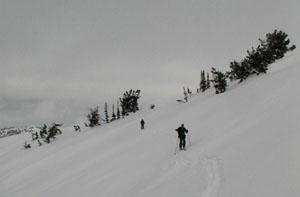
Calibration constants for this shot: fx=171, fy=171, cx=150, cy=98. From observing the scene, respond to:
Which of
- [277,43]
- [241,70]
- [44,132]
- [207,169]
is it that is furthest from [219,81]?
[44,132]

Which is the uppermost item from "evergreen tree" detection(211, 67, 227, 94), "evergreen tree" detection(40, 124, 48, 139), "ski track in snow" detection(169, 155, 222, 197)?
"evergreen tree" detection(211, 67, 227, 94)

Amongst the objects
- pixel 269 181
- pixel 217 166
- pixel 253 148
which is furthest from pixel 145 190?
pixel 253 148

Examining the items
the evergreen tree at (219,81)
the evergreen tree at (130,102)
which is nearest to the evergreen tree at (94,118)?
the evergreen tree at (130,102)

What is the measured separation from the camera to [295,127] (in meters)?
7.43

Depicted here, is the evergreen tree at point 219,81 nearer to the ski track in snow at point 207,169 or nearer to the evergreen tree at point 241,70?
the evergreen tree at point 241,70

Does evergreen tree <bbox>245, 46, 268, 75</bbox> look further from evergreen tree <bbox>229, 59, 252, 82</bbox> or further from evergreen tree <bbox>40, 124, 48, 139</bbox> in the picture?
evergreen tree <bbox>40, 124, 48, 139</bbox>

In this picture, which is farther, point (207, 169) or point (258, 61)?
point (258, 61)

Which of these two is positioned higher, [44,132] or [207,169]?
[207,169]

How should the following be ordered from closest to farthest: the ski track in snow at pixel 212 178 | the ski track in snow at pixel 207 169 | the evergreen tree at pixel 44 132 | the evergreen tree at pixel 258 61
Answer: the ski track in snow at pixel 212 178 < the ski track in snow at pixel 207 169 < the evergreen tree at pixel 258 61 < the evergreen tree at pixel 44 132

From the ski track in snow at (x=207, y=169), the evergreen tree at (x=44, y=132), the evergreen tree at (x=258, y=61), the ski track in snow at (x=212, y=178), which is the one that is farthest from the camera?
the evergreen tree at (x=44, y=132)

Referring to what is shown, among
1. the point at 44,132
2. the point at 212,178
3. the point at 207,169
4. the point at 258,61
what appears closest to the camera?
the point at 212,178

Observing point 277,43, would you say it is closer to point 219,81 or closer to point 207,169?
point 219,81

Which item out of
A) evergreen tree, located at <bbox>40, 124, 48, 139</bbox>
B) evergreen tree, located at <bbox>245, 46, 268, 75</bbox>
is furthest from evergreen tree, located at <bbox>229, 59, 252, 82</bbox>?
evergreen tree, located at <bbox>40, 124, 48, 139</bbox>

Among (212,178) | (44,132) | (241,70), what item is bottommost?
(44,132)
